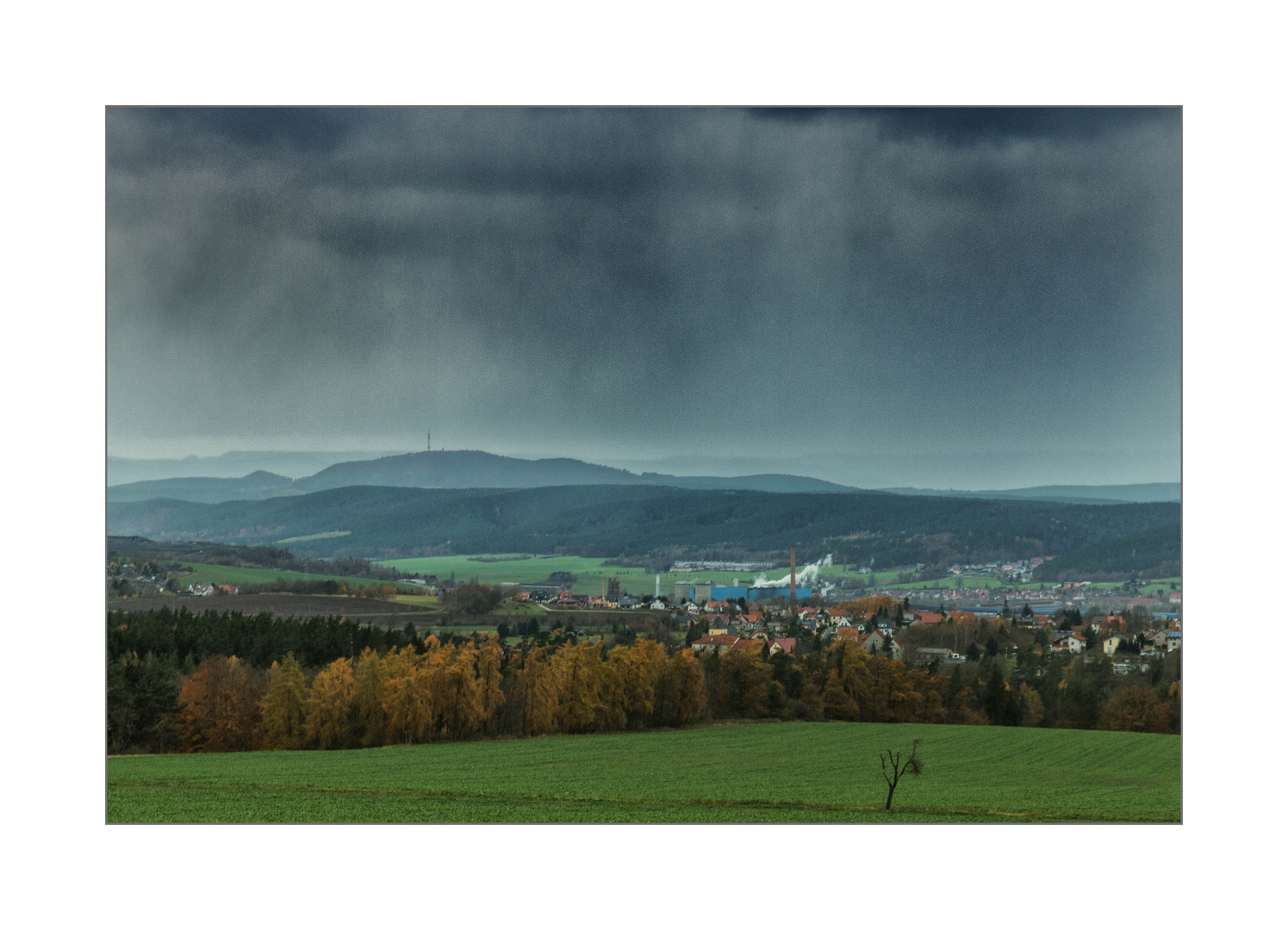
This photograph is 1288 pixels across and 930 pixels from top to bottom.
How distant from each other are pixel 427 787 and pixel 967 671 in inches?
290

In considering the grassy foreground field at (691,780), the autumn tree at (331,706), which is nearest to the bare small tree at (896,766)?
the grassy foreground field at (691,780)

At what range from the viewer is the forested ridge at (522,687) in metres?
10.9

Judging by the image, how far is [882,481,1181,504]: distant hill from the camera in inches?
428

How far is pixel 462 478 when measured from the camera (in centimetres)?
1214

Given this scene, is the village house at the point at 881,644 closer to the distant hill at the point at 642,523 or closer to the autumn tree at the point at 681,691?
the distant hill at the point at 642,523

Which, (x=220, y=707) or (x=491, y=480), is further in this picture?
(x=491, y=480)

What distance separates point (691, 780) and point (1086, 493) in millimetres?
6945

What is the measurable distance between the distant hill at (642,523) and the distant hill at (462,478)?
121 mm

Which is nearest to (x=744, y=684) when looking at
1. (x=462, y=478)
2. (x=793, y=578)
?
(x=793, y=578)

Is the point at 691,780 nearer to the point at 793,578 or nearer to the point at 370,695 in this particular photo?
the point at 793,578

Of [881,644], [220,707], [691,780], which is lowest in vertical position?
[691,780]

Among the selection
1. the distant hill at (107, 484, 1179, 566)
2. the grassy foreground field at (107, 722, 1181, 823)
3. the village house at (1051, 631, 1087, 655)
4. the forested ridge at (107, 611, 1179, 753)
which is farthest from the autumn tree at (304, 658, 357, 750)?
the village house at (1051, 631, 1087, 655)
